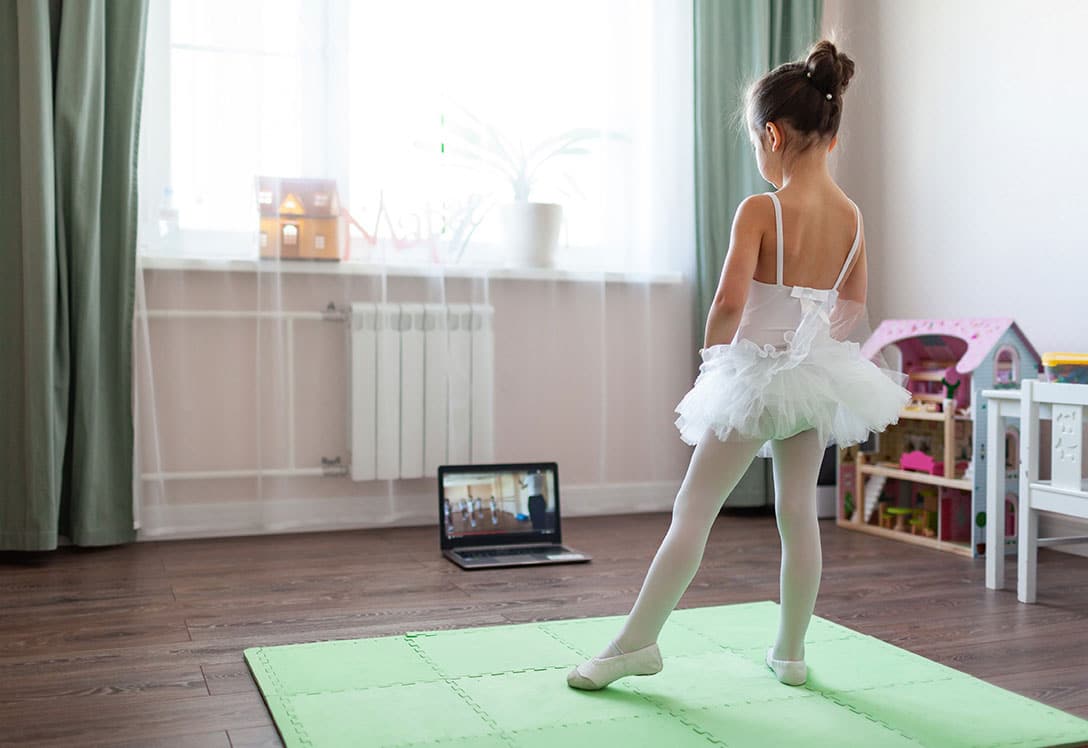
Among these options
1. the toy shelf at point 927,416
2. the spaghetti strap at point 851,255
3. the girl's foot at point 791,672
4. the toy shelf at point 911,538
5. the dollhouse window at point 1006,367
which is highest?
the spaghetti strap at point 851,255

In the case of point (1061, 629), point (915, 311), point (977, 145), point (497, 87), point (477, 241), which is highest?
point (497, 87)

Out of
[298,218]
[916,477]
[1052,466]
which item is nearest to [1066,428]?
[1052,466]

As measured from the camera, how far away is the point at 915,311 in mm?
3617

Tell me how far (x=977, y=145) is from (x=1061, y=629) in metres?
1.67

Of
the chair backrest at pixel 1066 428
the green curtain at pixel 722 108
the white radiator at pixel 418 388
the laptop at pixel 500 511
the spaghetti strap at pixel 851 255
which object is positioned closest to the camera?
the spaghetti strap at pixel 851 255

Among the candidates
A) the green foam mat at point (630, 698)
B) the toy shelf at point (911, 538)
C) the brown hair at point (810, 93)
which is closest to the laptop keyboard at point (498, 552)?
the green foam mat at point (630, 698)

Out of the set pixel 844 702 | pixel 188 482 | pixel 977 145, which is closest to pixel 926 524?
pixel 977 145

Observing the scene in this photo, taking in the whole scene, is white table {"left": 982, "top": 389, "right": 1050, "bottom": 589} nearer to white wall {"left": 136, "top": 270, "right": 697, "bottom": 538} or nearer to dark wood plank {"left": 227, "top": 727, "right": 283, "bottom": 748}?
white wall {"left": 136, "top": 270, "right": 697, "bottom": 538}

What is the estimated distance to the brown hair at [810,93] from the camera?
172 centimetres

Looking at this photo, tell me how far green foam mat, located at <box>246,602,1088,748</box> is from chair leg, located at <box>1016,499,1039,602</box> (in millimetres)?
566

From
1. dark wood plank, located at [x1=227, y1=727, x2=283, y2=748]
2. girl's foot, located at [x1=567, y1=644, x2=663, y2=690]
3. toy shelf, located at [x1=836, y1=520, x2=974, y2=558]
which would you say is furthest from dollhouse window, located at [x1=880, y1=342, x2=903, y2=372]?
dark wood plank, located at [x1=227, y1=727, x2=283, y2=748]

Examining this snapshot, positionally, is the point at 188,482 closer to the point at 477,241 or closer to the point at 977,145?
the point at 477,241

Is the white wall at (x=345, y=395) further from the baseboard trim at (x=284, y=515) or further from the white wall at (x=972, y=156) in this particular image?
the white wall at (x=972, y=156)

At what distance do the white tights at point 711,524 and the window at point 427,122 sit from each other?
5.97ft
